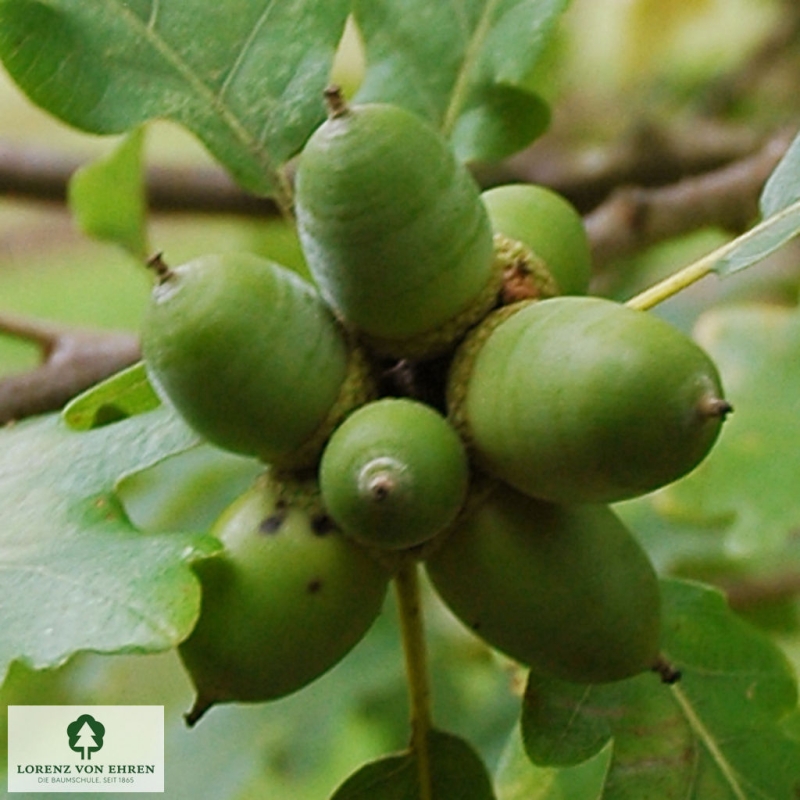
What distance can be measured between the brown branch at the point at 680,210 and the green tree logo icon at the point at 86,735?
0.94 meters

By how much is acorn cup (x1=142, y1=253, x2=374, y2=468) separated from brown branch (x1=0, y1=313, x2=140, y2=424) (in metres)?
0.52

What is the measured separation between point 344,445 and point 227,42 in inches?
16.8

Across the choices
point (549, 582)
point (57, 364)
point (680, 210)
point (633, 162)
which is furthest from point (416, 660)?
point (633, 162)

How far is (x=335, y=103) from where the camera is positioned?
0.86m

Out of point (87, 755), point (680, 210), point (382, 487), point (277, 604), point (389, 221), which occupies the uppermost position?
point (389, 221)

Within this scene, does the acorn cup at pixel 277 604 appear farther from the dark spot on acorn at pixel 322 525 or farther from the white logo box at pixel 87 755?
the white logo box at pixel 87 755

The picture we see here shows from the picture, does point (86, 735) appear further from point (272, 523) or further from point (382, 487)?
point (382, 487)

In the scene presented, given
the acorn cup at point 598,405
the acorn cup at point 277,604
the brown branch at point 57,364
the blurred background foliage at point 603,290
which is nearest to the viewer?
the acorn cup at point 598,405

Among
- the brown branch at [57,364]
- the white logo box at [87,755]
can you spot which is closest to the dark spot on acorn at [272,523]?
the white logo box at [87,755]

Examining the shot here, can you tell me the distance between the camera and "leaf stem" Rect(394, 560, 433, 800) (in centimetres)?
101

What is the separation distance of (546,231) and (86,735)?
0.61 meters

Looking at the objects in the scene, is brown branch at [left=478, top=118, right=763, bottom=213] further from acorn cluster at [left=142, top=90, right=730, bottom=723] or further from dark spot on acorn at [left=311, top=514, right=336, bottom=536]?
dark spot on acorn at [left=311, top=514, right=336, bottom=536]

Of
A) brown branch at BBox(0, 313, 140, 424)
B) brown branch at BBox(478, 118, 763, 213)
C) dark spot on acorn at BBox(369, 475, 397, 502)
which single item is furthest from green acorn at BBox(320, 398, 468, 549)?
brown branch at BBox(478, 118, 763, 213)

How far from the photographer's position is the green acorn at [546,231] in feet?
3.35
